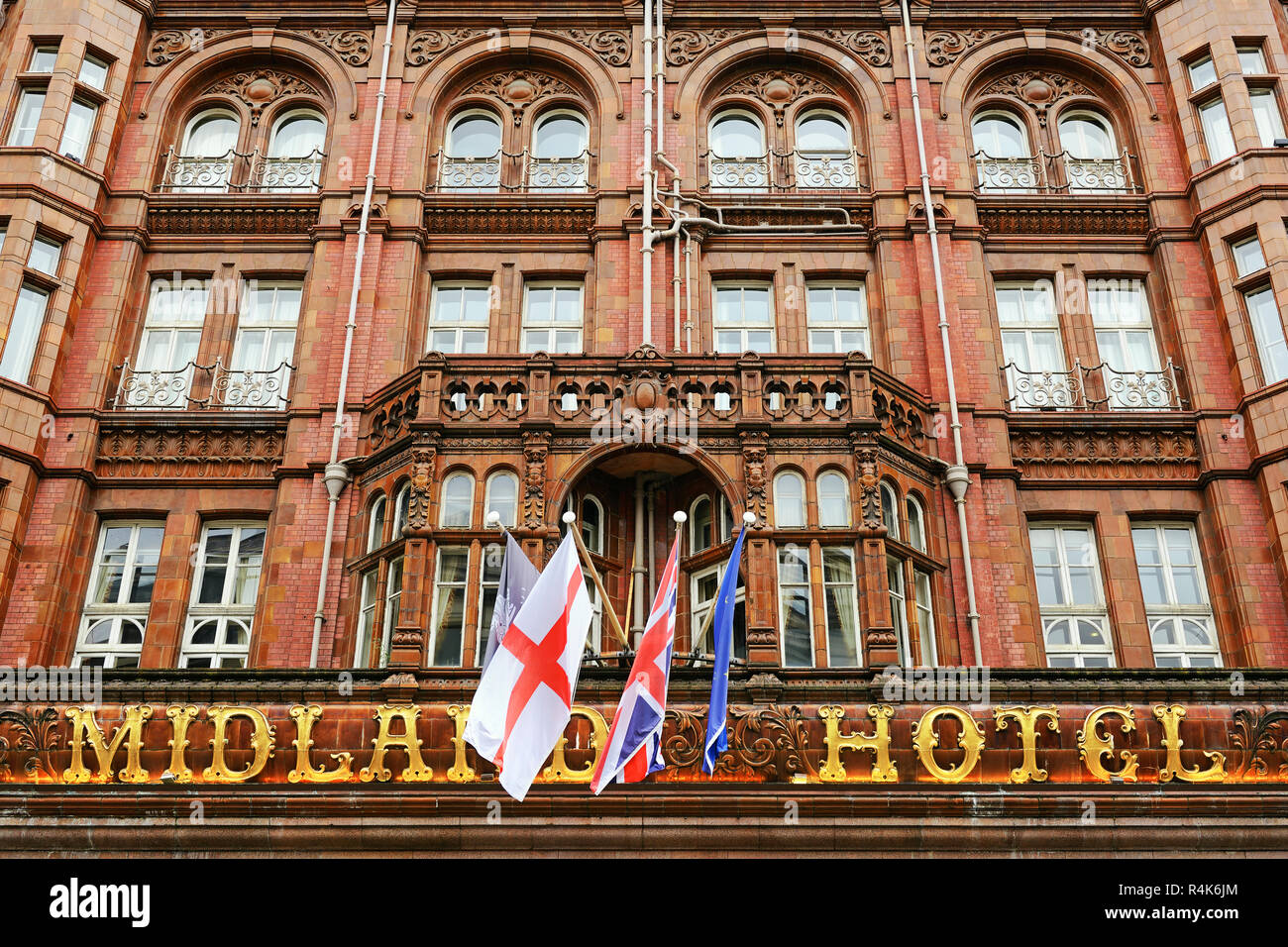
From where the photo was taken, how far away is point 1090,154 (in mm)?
25750

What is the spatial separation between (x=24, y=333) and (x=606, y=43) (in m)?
12.3

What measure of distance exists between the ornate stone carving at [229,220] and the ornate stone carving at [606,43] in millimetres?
6473

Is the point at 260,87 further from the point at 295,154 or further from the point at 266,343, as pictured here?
the point at 266,343

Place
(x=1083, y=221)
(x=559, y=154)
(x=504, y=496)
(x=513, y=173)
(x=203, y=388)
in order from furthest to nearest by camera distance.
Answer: (x=559, y=154), (x=513, y=173), (x=1083, y=221), (x=203, y=388), (x=504, y=496)

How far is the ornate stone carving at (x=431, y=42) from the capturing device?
2645 centimetres

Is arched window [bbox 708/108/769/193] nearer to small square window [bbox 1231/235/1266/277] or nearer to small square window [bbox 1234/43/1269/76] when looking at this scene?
small square window [bbox 1231/235/1266/277]

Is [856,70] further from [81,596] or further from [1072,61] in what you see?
[81,596]

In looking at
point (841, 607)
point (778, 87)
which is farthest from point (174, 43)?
point (841, 607)

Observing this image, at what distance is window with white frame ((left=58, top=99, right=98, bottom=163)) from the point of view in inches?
965

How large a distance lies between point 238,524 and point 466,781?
7.78 m

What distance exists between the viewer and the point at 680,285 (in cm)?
2342

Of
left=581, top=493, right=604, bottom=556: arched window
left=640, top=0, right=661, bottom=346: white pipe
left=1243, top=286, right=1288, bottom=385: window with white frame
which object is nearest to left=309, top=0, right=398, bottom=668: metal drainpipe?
left=581, top=493, right=604, bottom=556: arched window

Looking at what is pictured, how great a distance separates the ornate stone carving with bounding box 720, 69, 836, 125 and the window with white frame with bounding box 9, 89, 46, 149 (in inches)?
514

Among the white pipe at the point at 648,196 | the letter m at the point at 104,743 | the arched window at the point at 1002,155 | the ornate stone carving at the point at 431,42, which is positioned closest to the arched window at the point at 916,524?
the white pipe at the point at 648,196
